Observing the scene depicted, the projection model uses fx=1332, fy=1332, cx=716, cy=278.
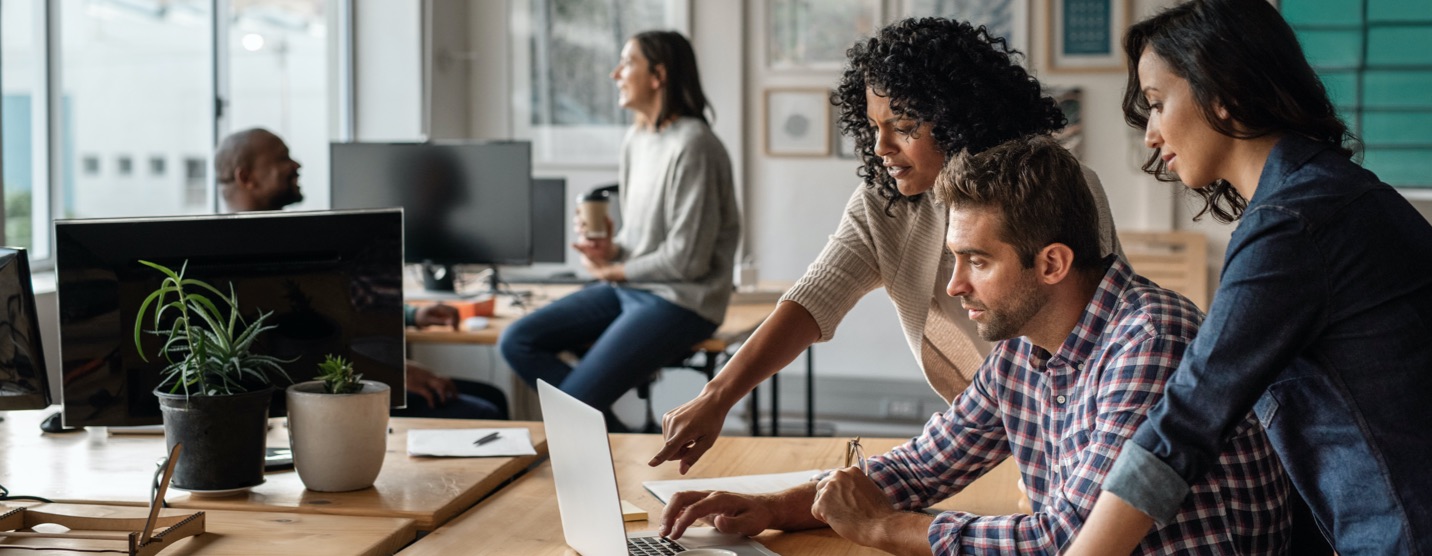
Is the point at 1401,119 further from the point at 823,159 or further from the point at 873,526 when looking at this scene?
the point at 873,526

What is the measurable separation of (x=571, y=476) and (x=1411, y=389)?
858mm

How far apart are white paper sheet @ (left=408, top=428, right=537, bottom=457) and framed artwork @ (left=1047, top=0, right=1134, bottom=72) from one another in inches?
146

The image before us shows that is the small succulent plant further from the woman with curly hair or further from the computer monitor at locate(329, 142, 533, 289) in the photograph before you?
the computer monitor at locate(329, 142, 533, 289)

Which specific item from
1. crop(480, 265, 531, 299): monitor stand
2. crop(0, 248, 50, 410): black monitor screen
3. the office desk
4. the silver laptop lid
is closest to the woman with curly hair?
the silver laptop lid

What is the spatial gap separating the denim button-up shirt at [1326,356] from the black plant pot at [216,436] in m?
1.08

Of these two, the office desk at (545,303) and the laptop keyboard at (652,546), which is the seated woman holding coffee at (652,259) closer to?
the office desk at (545,303)

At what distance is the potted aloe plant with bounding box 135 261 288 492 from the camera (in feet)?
5.56

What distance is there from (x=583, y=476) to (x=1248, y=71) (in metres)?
0.80

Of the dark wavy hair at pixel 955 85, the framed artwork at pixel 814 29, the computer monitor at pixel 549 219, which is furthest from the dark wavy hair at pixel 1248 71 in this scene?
the framed artwork at pixel 814 29

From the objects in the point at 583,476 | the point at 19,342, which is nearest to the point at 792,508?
the point at 583,476

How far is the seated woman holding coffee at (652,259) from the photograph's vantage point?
362cm

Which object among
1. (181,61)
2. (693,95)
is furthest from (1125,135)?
(181,61)

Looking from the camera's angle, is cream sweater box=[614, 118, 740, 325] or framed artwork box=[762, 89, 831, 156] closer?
cream sweater box=[614, 118, 740, 325]

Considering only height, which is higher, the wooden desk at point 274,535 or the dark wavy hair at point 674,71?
the dark wavy hair at point 674,71
